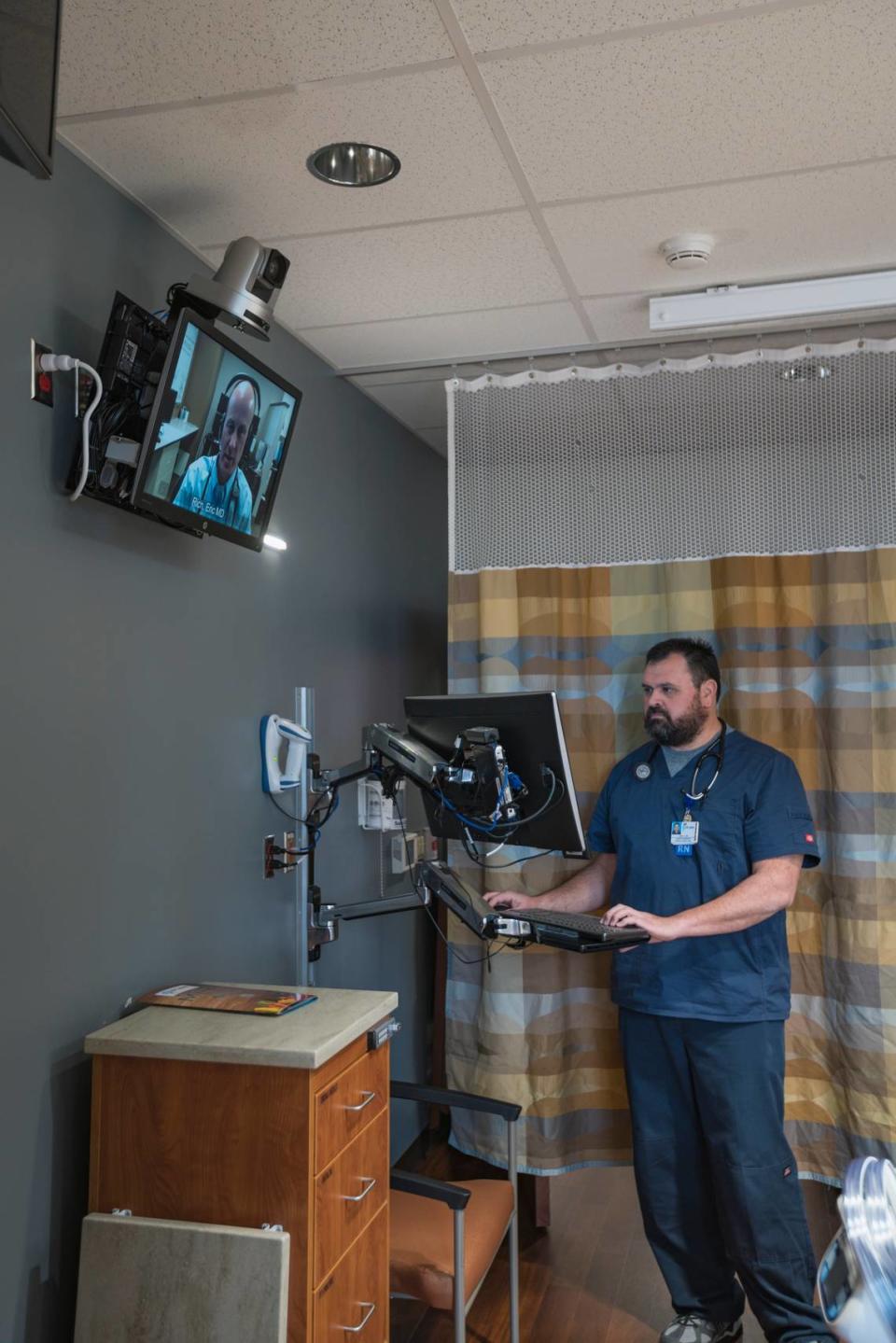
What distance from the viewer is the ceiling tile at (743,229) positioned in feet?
7.91

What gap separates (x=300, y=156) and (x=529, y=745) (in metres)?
1.35

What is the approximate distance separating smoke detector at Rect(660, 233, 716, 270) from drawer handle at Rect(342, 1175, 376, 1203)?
223 cm

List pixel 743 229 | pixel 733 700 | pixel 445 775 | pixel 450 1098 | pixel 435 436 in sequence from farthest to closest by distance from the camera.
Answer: pixel 435 436
pixel 733 700
pixel 450 1098
pixel 743 229
pixel 445 775

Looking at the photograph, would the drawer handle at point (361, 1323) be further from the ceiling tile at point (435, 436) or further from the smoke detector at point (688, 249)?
the ceiling tile at point (435, 436)

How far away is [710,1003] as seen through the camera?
2785 millimetres

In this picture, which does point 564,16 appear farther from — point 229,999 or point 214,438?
point 229,999

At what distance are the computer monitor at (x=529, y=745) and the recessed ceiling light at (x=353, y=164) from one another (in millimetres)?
1159

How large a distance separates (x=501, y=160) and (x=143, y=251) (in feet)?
2.76

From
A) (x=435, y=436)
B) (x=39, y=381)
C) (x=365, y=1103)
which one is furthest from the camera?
(x=435, y=436)

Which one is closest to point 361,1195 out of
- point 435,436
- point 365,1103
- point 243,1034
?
point 365,1103

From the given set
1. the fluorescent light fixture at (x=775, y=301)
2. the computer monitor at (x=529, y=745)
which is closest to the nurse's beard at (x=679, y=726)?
the computer monitor at (x=529, y=745)

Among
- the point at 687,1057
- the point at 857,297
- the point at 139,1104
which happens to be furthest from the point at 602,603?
the point at 139,1104

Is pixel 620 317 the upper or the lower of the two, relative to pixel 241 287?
upper

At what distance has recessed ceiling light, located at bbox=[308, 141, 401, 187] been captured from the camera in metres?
2.25
